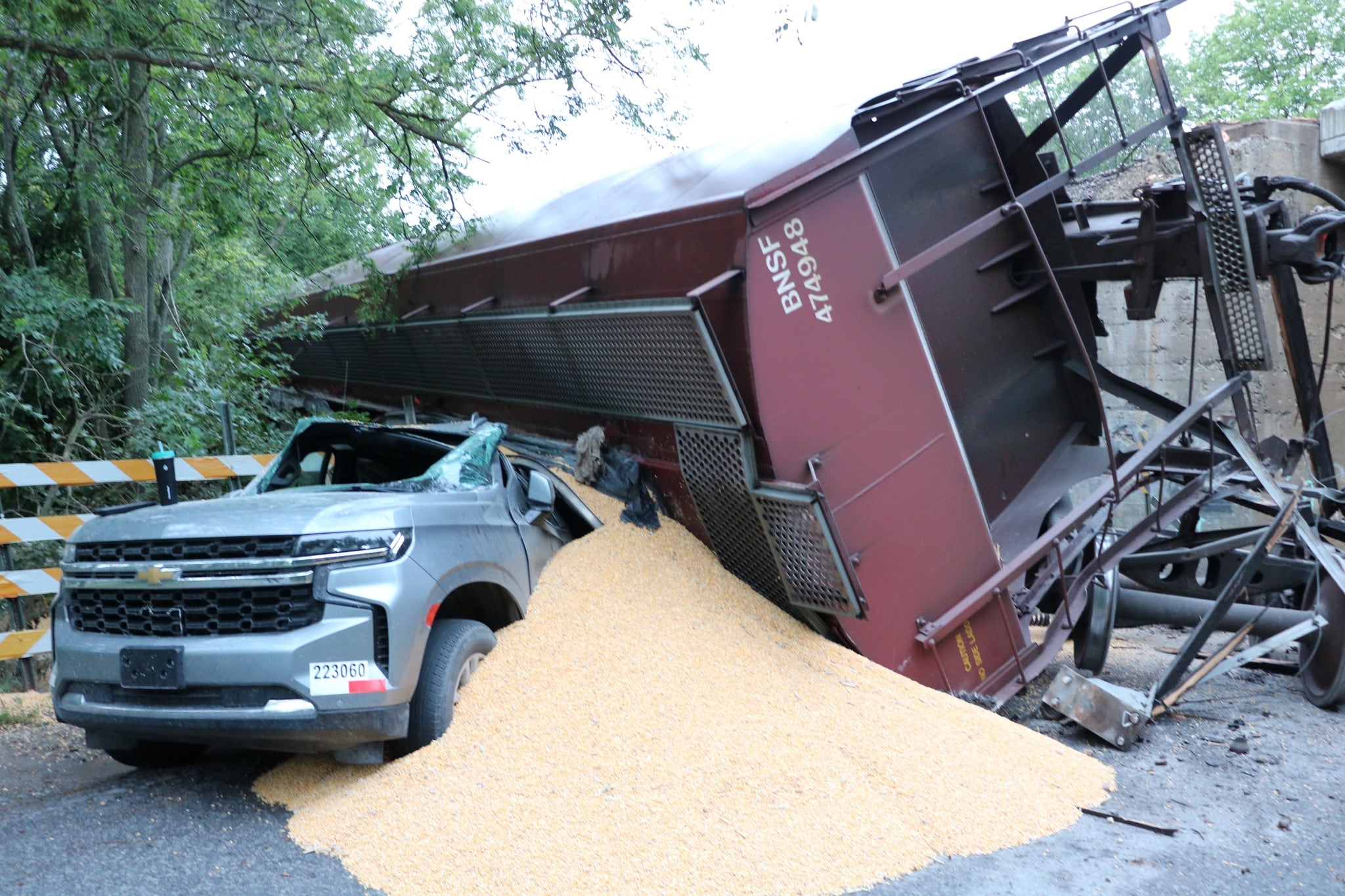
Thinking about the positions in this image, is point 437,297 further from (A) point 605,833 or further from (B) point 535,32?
(A) point 605,833

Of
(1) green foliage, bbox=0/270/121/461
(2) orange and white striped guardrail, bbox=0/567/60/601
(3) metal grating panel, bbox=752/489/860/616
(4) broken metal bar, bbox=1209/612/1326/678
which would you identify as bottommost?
(4) broken metal bar, bbox=1209/612/1326/678

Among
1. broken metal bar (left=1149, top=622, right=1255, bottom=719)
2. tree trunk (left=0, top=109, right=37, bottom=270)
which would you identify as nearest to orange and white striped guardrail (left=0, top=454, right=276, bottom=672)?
tree trunk (left=0, top=109, right=37, bottom=270)

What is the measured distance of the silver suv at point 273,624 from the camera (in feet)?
13.1

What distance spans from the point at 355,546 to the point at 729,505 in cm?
195

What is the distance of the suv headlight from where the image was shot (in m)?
4.09

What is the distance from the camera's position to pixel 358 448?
6.08m

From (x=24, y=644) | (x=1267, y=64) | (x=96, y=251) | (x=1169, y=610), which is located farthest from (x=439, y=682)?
(x=1267, y=64)

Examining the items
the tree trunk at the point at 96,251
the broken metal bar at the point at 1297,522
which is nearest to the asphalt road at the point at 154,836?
the broken metal bar at the point at 1297,522

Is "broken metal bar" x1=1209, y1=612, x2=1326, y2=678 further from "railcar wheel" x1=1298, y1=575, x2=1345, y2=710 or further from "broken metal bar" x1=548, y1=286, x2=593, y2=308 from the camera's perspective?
"broken metal bar" x1=548, y1=286, x2=593, y2=308

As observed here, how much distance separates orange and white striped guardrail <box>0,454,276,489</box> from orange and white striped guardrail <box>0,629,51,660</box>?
3.09ft

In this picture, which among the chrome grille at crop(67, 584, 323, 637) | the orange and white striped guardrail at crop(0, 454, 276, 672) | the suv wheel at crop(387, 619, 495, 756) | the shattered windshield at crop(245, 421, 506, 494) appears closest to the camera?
the chrome grille at crop(67, 584, 323, 637)

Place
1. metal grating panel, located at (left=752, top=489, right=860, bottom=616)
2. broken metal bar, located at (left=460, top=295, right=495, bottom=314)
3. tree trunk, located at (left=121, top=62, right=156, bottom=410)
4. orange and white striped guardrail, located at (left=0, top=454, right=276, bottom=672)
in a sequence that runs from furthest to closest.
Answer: tree trunk, located at (left=121, top=62, right=156, bottom=410), broken metal bar, located at (left=460, top=295, right=495, bottom=314), orange and white striped guardrail, located at (left=0, top=454, right=276, bottom=672), metal grating panel, located at (left=752, top=489, right=860, bottom=616)

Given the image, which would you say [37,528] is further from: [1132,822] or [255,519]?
[1132,822]

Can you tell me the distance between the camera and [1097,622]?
636cm
